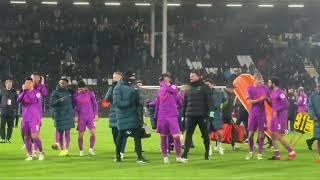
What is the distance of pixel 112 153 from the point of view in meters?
17.6

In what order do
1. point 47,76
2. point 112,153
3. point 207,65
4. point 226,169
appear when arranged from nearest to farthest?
point 226,169 < point 112,153 < point 47,76 < point 207,65

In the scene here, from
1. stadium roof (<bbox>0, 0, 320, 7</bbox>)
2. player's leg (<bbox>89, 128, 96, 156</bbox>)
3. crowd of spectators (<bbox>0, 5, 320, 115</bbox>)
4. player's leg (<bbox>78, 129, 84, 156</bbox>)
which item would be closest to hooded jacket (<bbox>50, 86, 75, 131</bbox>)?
player's leg (<bbox>78, 129, 84, 156</bbox>)

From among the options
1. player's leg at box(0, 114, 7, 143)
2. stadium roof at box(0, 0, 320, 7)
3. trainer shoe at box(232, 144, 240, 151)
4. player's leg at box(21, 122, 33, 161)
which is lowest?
trainer shoe at box(232, 144, 240, 151)

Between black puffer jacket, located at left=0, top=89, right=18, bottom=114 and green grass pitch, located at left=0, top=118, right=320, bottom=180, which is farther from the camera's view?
black puffer jacket, located at left=0, top=89, right=18, bottom=114

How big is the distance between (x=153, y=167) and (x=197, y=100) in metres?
2.00

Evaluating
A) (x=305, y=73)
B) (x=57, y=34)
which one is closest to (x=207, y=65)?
(x=305, y=73)

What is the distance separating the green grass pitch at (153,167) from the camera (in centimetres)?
1267

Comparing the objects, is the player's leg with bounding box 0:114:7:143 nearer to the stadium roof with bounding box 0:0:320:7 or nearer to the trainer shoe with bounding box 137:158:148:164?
the trainer shoe with bounding box 137:158:148:164

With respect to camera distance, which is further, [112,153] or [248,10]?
[248,10]

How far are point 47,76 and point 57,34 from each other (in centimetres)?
473

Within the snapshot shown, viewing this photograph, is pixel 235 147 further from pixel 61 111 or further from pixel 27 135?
pixel 27 135

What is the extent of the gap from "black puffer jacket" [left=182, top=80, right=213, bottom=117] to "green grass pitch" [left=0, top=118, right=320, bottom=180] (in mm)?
1116

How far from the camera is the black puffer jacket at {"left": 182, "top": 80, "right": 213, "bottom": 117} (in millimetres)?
15266

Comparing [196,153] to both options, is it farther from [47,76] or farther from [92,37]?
[92,37]
